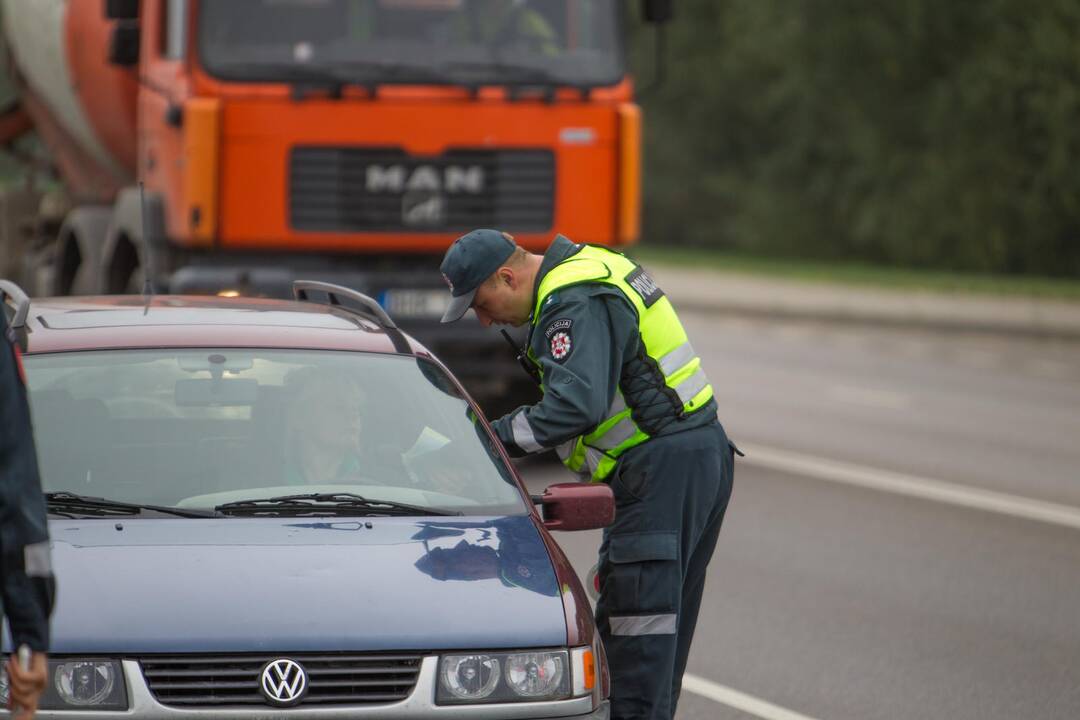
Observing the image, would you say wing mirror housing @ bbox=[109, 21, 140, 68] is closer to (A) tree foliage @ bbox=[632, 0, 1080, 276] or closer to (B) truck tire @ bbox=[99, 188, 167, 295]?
(B) truck tire @ bbox=[99, 188, 167, 295]

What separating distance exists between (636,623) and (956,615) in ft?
11.5

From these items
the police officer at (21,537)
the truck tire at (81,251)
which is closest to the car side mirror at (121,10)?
the truck tire at (81,251)

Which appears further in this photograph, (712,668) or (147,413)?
(712,668)

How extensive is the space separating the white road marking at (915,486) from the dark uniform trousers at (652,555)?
592cm

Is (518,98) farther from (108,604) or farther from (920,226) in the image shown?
(920,226)

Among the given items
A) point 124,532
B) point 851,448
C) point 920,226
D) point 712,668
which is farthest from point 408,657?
point 920,226

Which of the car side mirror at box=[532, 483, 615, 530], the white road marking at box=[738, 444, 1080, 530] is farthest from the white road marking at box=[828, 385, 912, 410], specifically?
the car side mirror at box=[532, 483, 615, 530]

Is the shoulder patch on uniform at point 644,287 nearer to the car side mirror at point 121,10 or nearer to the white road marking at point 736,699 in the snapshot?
the white road marking at point 736,699

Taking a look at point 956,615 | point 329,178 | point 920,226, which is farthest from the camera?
point 920,226

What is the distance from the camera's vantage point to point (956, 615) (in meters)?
9.04

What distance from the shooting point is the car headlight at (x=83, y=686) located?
471cm

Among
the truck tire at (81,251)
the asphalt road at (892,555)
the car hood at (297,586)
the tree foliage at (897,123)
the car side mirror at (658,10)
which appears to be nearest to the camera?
the car hood at (297,586)

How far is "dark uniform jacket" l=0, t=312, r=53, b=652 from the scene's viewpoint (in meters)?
3.78

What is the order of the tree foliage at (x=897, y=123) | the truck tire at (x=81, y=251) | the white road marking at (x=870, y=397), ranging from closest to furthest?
the truck tire at (x=81, y=251)
the white road marking at (x=870, y=397)
the tree foliage at (x=897, y=123)
